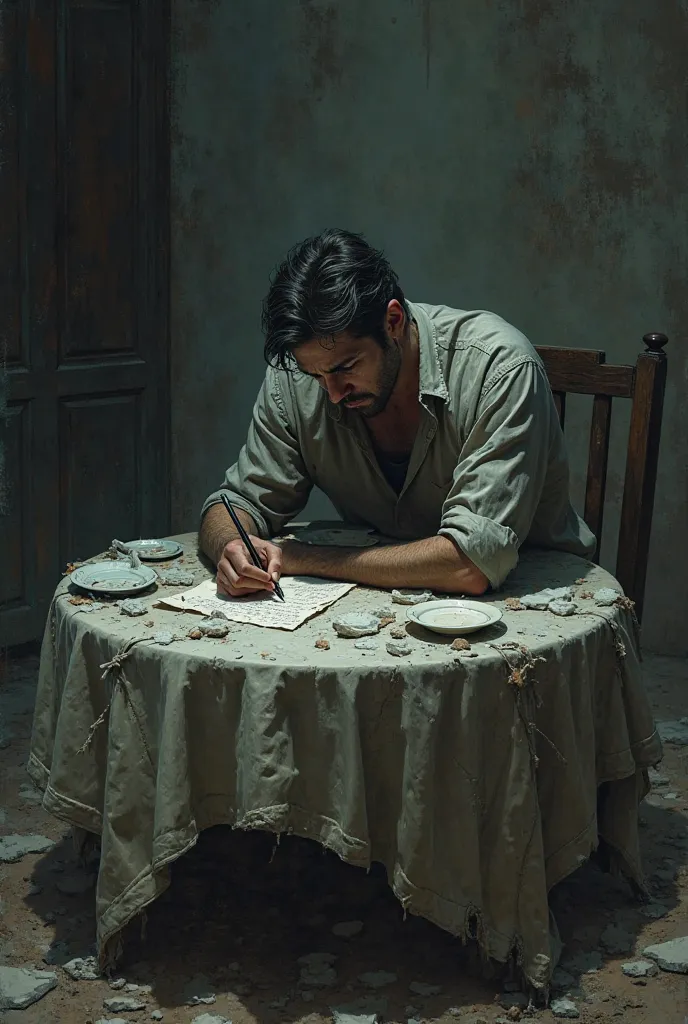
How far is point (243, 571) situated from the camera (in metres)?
2.95

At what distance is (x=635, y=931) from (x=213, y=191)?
11.1 ft

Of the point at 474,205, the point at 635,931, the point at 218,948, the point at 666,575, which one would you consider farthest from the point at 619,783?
the point at 474,205

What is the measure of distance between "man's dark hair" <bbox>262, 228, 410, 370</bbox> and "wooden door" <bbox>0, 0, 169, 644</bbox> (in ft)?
6.51

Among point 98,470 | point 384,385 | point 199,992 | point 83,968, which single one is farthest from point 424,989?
point 98,470

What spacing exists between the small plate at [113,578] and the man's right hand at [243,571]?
6.8 inches

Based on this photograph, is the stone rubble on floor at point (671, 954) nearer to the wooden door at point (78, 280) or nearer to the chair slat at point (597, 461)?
the chair slat at point (597, 461)

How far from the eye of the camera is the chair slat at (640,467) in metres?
3.40

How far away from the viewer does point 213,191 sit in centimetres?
525

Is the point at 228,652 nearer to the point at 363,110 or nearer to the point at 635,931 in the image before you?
the point at 635,931

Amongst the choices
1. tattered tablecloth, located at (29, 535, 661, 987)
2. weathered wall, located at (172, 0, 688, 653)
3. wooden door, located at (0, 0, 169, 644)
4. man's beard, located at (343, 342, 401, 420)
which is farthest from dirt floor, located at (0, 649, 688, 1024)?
weathered wall, located at (172, 0, 688, 653)

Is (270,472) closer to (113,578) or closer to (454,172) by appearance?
(113,578)

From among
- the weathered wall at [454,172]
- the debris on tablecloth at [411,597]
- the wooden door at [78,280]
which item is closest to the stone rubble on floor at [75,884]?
the debris on tablecloth at [411,597]

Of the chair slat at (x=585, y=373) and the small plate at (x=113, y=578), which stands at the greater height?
Result: the chair slat at (x=585, y=373)

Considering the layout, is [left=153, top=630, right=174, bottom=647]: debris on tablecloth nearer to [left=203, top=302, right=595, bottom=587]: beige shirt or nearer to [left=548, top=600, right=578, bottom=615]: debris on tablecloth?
[left=203, top=302, right=595, bottom=587]: beige shirt
